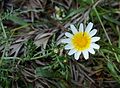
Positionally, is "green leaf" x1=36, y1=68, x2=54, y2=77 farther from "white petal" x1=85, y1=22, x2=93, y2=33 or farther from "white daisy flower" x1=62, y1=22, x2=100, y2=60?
"white petal" x1=85, y1=22, x2=93, y2=33

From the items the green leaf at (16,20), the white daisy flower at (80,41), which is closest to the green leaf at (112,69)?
the white daisy flower at (80,41)

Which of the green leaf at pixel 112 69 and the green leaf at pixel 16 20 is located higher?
the green leaf at pixel 16 20

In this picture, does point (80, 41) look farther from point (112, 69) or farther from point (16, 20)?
point (16, 20)

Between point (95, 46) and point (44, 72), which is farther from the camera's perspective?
point (44, 72)

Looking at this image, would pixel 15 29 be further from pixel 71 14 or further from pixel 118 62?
pixel 118 62

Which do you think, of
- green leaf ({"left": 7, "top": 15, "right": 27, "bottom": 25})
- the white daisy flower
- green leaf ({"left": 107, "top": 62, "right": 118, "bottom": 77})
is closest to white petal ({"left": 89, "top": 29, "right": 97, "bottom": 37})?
the white daisy flower

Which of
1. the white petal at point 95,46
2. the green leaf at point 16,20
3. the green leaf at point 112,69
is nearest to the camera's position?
the white petal at point 95,46

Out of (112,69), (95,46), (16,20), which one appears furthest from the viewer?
(16,20)

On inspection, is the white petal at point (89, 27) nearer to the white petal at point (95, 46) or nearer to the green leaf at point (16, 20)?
the white petal at point (95, 46)

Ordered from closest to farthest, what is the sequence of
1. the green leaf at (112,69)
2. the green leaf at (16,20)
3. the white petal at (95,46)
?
the white petal at (95,46), the green leaf at (112,69), the green leaf at (16,20)

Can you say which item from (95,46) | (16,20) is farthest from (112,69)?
(16,20)
